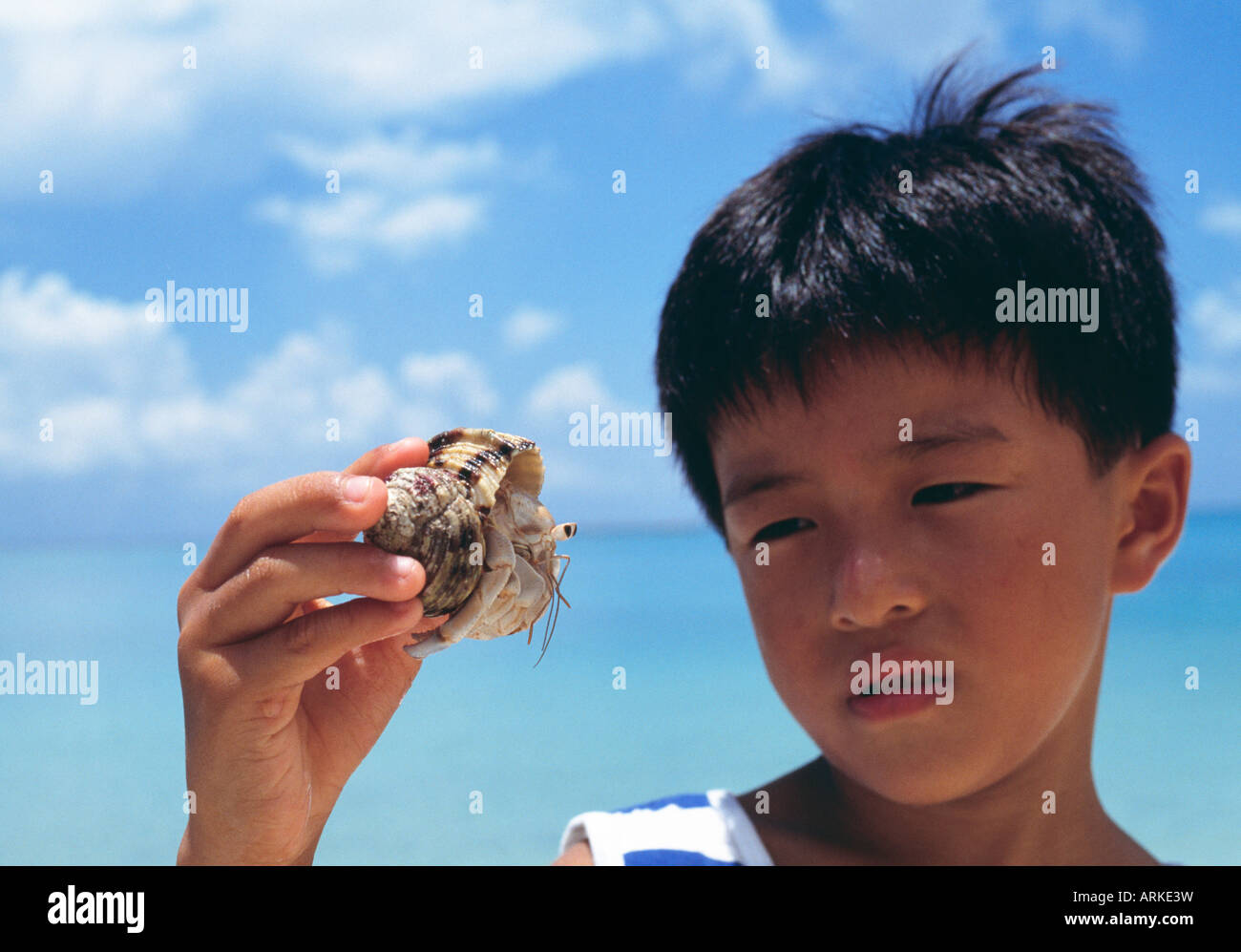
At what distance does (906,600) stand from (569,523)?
0.58 meters

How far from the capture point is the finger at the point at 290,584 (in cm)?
129

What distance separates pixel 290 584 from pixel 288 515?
10 centimetres

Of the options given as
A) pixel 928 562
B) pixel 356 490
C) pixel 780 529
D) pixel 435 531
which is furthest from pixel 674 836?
pixel 356 490

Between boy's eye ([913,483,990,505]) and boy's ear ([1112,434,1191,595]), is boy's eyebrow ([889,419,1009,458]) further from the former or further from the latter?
boy's ear ([1112,434,1191,595])

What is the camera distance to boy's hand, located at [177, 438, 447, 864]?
1.31 m

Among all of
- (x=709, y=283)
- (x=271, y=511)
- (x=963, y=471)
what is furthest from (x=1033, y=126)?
(x=271, y=511)

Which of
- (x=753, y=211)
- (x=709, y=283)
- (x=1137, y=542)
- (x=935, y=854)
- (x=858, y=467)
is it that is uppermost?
(x=753, y=211)

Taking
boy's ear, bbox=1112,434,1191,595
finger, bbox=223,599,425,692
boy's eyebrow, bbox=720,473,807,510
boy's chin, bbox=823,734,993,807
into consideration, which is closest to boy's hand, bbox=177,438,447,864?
finger, bbox=223,599,425,692

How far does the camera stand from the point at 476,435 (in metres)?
1.54

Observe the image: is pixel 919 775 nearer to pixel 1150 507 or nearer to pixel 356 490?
pixel 1150 507

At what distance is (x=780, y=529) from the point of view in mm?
1648

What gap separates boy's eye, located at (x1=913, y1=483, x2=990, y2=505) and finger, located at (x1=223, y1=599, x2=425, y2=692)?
84 centimetres

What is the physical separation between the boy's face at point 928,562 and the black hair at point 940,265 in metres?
0.09

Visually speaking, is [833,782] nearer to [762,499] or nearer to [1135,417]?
[762,499]
